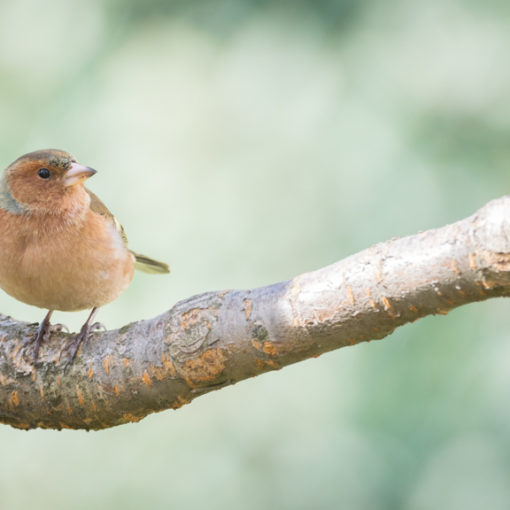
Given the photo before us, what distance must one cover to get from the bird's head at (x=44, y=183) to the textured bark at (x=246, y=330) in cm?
44

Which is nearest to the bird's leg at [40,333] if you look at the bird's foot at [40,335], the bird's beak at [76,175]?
the bird's foot at [40,335]

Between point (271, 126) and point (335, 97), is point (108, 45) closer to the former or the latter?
point (271, 126)

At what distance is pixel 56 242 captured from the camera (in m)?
2.79

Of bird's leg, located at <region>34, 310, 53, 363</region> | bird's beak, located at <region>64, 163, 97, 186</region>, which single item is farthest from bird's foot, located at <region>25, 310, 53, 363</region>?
bird's beak, located at <region>64, 163, 97, 186</region>

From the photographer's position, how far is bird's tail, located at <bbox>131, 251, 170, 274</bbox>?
11.6ft

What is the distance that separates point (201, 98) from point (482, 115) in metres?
1.64

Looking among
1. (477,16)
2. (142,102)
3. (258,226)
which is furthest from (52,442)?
(477,16)

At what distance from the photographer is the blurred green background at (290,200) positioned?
3.88 m

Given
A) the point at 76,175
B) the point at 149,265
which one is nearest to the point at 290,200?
the point at 149,265

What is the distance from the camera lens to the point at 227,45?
4.75 meters

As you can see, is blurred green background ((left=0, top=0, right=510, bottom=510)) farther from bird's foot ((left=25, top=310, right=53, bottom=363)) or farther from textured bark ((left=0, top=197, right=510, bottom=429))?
textured bark ((left=0, top=197, right=510, bottom=429))

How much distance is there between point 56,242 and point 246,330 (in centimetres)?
108

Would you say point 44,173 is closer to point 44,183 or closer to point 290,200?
point 44,183

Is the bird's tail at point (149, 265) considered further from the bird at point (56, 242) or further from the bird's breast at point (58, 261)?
the bird's breast at point (58, 261)
